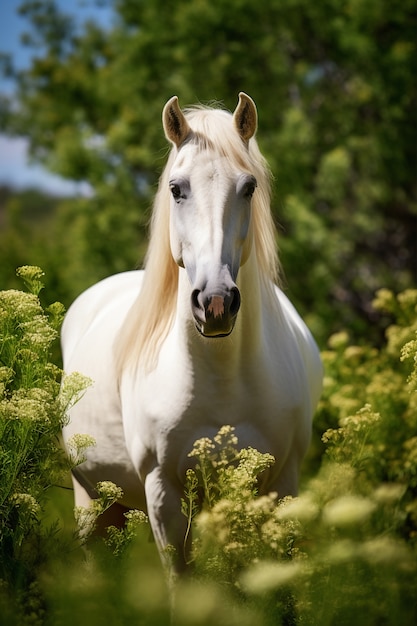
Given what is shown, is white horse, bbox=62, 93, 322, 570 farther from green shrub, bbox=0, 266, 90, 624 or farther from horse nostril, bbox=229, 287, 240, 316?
green shrub, bbox=0, 266, 90, 624

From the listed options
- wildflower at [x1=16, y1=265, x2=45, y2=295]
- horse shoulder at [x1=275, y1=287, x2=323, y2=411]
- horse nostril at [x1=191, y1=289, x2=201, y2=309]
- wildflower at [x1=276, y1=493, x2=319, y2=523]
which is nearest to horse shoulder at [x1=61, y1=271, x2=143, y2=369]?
horse shoulder at [x1=275, y1=287, x2=323, y2=411]

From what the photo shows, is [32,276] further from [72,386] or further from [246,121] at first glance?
[246,121]

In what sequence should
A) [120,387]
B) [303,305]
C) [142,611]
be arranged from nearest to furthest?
1. [142,611]
2. [120,387]
3. [303,305]

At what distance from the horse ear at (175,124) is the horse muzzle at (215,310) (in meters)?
0.69

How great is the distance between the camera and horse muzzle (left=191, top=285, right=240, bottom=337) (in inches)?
105

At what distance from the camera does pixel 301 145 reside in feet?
38.0

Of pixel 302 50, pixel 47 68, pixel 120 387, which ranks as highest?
pixel 47 68

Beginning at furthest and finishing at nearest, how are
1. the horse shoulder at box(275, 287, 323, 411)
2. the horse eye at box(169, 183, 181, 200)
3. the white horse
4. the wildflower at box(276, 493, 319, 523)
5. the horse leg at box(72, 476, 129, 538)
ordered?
the horse leg at box(72, 476, 129, 538) < the horse shoulder at box(275, 287, 323, 411) < the horse eye at box(169, 183, 181, 200) < the white horse < the wildflower at box(276, 493, 319, 523)

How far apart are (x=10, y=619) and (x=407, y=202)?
11.6m

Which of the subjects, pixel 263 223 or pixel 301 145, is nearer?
pixel 263 223

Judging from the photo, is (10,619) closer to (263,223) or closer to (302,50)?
(263,223)

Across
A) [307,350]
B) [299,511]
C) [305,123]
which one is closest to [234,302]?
[299,511]

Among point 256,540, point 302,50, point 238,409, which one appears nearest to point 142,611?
point 256,540

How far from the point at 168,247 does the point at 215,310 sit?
72cm
